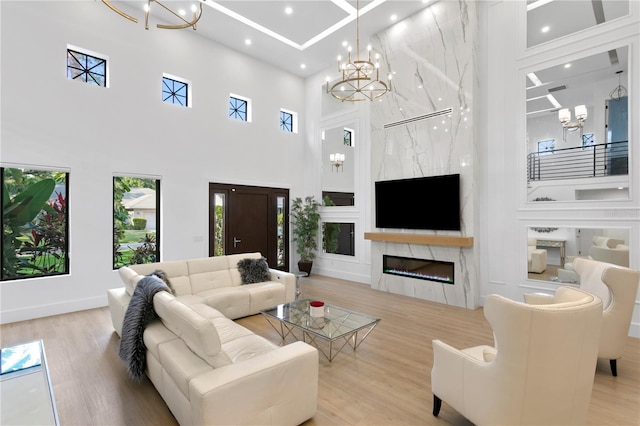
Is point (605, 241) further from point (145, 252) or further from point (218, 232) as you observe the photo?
point (145, 252)

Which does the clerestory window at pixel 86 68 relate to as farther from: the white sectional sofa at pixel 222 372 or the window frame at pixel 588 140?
the window frame at pixel 588 140

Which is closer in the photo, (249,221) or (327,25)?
(327,25)

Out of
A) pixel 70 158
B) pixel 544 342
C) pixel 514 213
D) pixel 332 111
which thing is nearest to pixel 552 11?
pixel 514 213

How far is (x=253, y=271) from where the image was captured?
16.9ft

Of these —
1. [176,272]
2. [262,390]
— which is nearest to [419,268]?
[176,272]

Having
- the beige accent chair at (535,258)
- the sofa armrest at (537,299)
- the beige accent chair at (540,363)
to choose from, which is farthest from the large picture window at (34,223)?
the beige accent chair at (535,258)

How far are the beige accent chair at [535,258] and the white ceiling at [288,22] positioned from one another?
4.60 meters

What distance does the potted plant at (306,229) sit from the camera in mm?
7922

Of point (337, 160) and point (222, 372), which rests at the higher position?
point (337, 160)

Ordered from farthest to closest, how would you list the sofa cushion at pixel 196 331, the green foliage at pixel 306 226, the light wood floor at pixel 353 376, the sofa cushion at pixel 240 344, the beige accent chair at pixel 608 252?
the green foliage at pixel 306 226, the beige accent chair at pixel 608 252, the sofa cushion at pixel 240 344, the light wood floor at pixel 353 376, the sofa cushion at pixel 196 331

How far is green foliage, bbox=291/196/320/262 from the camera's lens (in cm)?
793

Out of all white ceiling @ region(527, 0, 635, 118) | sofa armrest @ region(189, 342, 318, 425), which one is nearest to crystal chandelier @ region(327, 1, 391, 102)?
white ceiling @ region(527, 0, 635, 118)

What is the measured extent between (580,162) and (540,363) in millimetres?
4164

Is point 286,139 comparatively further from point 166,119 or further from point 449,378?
point 449,378
